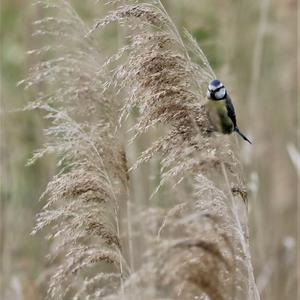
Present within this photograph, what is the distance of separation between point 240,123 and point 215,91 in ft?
9.59

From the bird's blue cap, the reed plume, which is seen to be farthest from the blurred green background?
the reed plume

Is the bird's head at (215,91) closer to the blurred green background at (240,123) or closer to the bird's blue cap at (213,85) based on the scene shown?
the bird's blue cap at (213,85)

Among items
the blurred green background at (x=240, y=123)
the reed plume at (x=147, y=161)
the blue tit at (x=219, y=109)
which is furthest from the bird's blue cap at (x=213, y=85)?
the blurred green background at (x=240, y=123)

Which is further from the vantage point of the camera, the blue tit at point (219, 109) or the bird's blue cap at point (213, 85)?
the bird's blue cap at point (213, 85)

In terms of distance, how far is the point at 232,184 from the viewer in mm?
2514

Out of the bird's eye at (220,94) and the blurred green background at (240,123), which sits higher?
the bird's eye at (220,94)

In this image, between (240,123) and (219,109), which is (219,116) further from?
(240,123)

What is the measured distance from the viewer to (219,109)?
2869mm

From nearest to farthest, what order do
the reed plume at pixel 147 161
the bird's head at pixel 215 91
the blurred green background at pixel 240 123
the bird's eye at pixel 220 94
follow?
1. the reed plume at pixel 147 161
2. the bird's head at pixel 215 91
3. the bird's eye at pixel 220 94
4. the blurred green background at pixel 240 123

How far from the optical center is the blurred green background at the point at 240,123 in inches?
186

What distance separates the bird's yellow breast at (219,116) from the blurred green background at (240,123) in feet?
4.49

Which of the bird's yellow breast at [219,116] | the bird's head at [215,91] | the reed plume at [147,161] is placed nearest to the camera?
the reed plume at [147,161]

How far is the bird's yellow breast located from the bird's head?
2 cm

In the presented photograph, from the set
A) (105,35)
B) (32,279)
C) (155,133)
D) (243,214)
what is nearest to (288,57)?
(105,35)
